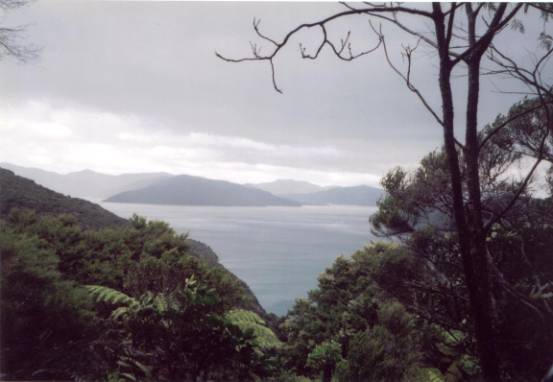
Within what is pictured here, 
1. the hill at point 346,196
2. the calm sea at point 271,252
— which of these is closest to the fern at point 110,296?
the calm sea at point 271,252

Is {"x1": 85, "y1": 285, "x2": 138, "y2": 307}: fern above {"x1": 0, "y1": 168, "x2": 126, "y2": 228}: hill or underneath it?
underneath

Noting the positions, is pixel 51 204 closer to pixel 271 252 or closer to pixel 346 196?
pixel 271 252

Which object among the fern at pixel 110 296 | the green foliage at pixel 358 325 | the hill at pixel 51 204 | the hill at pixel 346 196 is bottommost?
the green foliage at pixel 358 325

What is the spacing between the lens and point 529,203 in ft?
16.7

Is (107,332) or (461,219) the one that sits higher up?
(461,219)

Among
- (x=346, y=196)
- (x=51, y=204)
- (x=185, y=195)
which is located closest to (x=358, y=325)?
(x=51, y=204)

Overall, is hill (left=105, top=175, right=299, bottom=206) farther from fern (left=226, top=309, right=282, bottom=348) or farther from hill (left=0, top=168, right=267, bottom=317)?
fern (left=226, top=309, right=282, bottom=348)

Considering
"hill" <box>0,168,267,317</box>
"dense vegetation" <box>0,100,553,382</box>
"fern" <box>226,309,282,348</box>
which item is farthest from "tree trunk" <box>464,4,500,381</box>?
"hill" <box>0,168,267,317</box>

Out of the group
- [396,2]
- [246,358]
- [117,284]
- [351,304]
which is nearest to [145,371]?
[246,358]

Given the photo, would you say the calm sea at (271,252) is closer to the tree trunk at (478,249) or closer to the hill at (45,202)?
the hill at (45,202)

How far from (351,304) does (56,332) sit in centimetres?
503

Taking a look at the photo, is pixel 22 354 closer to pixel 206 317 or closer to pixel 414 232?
pixel 206 317

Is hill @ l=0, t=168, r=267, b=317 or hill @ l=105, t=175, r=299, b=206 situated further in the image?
hill @ l=105, t=175, r=299, b=206

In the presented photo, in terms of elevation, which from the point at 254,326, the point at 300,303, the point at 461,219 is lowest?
the point at 300,303
